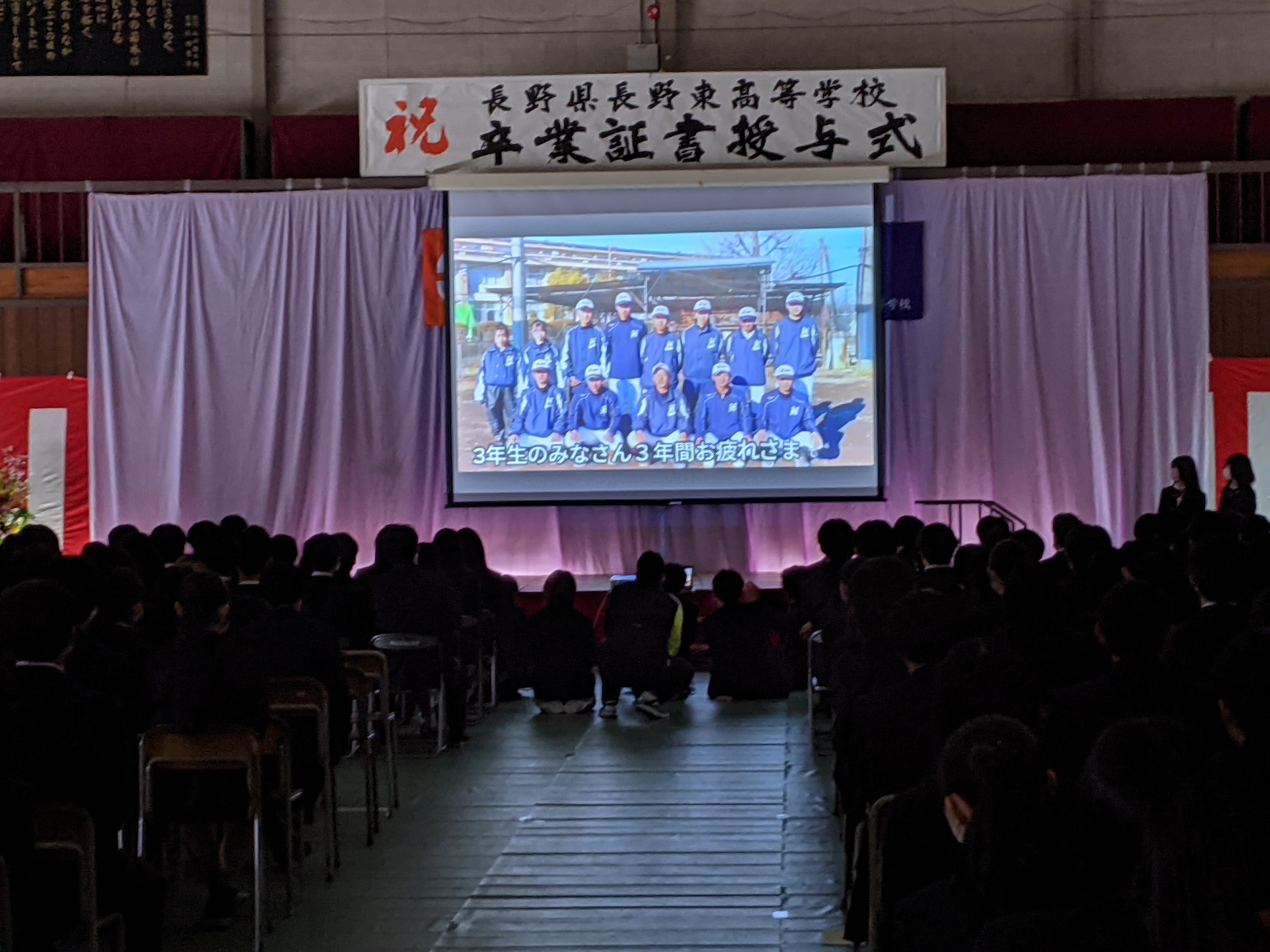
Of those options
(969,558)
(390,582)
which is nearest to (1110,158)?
(969,558)

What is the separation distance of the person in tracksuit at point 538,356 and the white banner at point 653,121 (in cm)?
119

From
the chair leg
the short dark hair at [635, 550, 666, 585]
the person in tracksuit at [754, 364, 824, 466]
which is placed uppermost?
the person in tracksuit at [754, 364, 824, 466]

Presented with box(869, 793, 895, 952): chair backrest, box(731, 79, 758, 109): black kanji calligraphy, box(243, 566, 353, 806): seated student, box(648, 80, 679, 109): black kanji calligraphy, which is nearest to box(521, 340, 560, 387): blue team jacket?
box(648, 80, 679, 109): black kanji calligraphy

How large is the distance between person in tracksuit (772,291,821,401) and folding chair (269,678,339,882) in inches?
235

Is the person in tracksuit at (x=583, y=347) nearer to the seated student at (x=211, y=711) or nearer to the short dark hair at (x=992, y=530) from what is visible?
the short dark hair at (x=992, y=530)

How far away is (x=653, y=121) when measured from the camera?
10727 mm

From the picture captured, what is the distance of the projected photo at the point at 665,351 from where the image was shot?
10742mm

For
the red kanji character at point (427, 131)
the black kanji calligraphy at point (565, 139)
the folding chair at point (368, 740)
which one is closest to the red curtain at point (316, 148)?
the red kanji character at point (427, 131)

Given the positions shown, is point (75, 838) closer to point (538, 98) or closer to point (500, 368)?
point (500, 368)

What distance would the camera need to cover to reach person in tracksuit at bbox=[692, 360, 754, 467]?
424 inches

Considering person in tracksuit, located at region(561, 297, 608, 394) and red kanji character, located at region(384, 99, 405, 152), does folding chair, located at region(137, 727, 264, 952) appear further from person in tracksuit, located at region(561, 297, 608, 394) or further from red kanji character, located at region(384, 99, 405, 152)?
red kanji character, located at region(384, 99, 405, 152)

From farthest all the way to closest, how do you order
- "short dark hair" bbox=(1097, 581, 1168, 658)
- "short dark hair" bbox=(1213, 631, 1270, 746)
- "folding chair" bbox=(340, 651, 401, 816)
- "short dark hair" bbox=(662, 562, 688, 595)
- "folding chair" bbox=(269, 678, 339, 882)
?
"short dark hair" bbox=(662, 562, 688, 595) → "folding chair" bbox=(340, 651, 401, 816) → "folding chair" bbox=(269, 678, 339, 882) → "short dark hair" bbox=(1097, 581, 1168, 658) → "short dark hair" bbox=(1213, 631, 1270, 746)

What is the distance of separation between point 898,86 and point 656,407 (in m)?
2.85

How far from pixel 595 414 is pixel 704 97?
2407 millimetres
